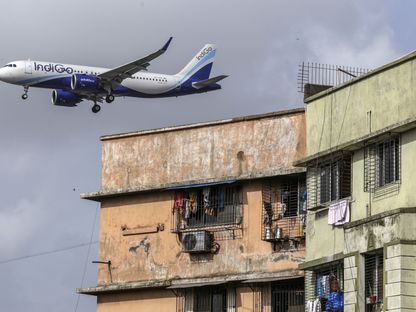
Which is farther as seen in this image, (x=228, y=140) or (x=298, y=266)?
(x=228, y=140)

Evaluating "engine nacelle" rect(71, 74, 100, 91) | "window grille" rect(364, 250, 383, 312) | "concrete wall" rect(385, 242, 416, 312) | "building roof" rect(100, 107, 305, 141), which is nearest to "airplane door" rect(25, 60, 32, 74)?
"engine nacelle" rect(71, 74, 100, 91)

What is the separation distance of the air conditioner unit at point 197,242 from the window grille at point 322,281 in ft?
17.5

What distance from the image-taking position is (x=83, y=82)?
239ft

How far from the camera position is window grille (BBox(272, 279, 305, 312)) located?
35.0 m

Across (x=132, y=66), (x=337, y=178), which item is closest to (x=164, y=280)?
(x=337, y=178)

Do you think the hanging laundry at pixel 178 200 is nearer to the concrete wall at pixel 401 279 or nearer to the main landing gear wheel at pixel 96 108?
the concrete wall at pixel 401 279

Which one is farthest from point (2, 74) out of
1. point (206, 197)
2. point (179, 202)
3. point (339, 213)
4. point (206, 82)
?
point (339, 213)

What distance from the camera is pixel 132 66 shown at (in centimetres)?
7475

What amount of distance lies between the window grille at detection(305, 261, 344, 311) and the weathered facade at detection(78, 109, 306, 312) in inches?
70.4

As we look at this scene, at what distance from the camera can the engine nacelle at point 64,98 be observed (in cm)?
7344

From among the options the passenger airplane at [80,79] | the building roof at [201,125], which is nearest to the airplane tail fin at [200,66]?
the passenger airplane at [80,79]

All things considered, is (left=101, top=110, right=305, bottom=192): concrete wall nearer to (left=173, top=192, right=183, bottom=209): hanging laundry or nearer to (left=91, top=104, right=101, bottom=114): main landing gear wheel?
(left=173, top=192, right=183, bottom=209): hanging laundry

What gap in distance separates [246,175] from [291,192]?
155 cm

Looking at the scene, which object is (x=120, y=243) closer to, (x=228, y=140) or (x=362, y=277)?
(x=228, y=140)
